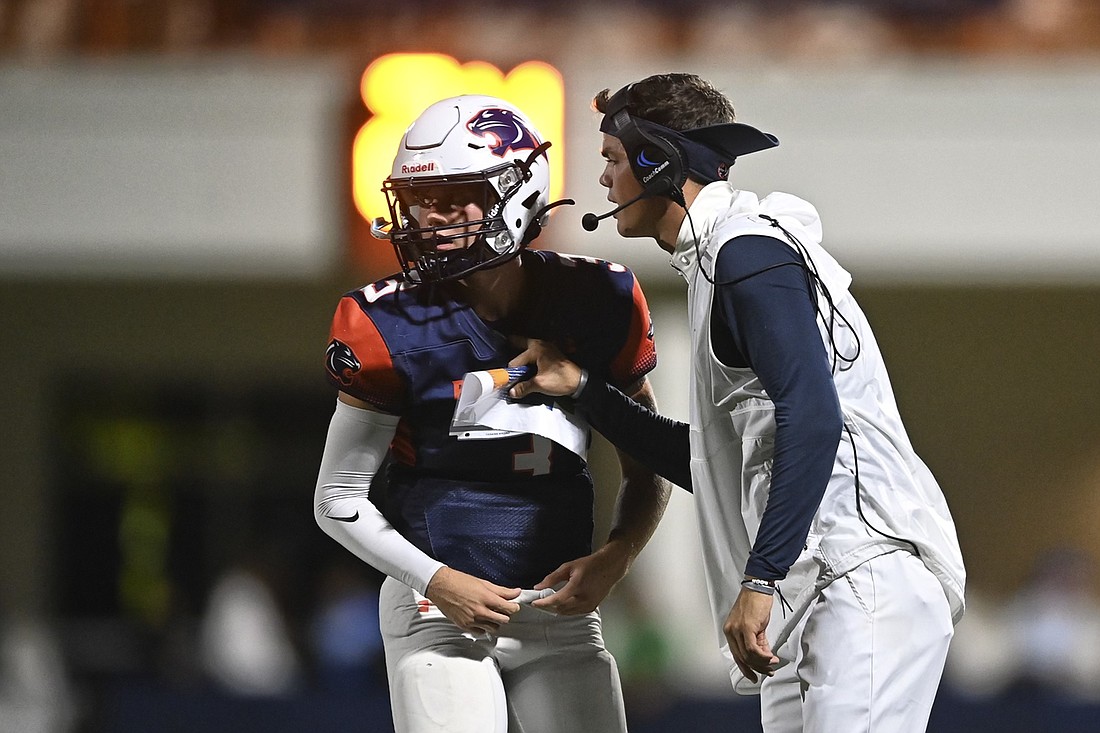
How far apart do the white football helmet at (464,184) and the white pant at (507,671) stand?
1.90 ft

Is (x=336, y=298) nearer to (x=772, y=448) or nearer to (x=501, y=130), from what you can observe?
(x=501, y=130)

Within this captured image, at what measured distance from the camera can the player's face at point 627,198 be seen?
2.30 m

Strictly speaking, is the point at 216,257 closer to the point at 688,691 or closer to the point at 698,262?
the point at 688,691

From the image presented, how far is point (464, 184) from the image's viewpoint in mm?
2434

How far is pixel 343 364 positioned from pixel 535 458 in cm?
38

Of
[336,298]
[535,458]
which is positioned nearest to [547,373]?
[535,458]

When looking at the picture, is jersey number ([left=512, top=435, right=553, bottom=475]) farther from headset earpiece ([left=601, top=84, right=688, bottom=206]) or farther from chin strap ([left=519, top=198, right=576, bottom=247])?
headset earpiece ([left=601, top=84, right=688, bottom=206])

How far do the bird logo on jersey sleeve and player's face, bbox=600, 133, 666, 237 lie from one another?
0.49 metres

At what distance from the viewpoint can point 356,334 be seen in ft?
7.85

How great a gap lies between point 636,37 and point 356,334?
659 centimetres

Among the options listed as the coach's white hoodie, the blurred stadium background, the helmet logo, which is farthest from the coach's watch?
the blurred stadium background

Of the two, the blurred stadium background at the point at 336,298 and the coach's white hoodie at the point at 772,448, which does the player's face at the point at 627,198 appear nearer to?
the coach's white hoodie at the point at 772,448

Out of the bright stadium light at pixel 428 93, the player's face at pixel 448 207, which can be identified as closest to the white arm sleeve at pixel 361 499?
the player's face at pixel 448 207

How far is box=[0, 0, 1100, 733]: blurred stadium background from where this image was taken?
274 inches
